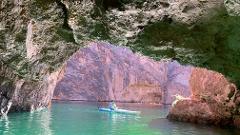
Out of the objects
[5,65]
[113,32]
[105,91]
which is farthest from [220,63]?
[105,91]

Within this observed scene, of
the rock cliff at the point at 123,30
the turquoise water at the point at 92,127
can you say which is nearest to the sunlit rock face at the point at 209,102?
the turquoise water at the point at 92,127

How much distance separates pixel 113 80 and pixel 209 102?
2917 cm

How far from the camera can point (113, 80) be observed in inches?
1917

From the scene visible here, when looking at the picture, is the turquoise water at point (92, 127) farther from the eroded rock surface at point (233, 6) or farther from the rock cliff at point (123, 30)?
the eroded rock surface at point (233, 6)

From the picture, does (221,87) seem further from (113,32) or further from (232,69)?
(113,32)

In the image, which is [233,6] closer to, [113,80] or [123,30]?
[123,30]

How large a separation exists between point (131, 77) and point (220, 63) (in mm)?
43138

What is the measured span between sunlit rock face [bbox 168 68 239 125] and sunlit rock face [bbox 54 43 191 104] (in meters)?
25.3

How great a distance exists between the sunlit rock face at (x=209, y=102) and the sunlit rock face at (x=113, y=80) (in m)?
25.3

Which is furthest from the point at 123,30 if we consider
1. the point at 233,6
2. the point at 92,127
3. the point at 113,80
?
the point at 113,80

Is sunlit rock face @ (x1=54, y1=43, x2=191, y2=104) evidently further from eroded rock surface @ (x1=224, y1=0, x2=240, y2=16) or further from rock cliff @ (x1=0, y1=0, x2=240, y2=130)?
eroded rock surface @ (x1=224, y1=0, x2=240, y2=16)

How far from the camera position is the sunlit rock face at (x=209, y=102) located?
1833 cm

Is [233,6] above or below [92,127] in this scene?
above

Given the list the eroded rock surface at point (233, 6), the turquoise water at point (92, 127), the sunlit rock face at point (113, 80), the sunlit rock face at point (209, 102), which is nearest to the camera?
the eroded rock surface at point (233, 6)
